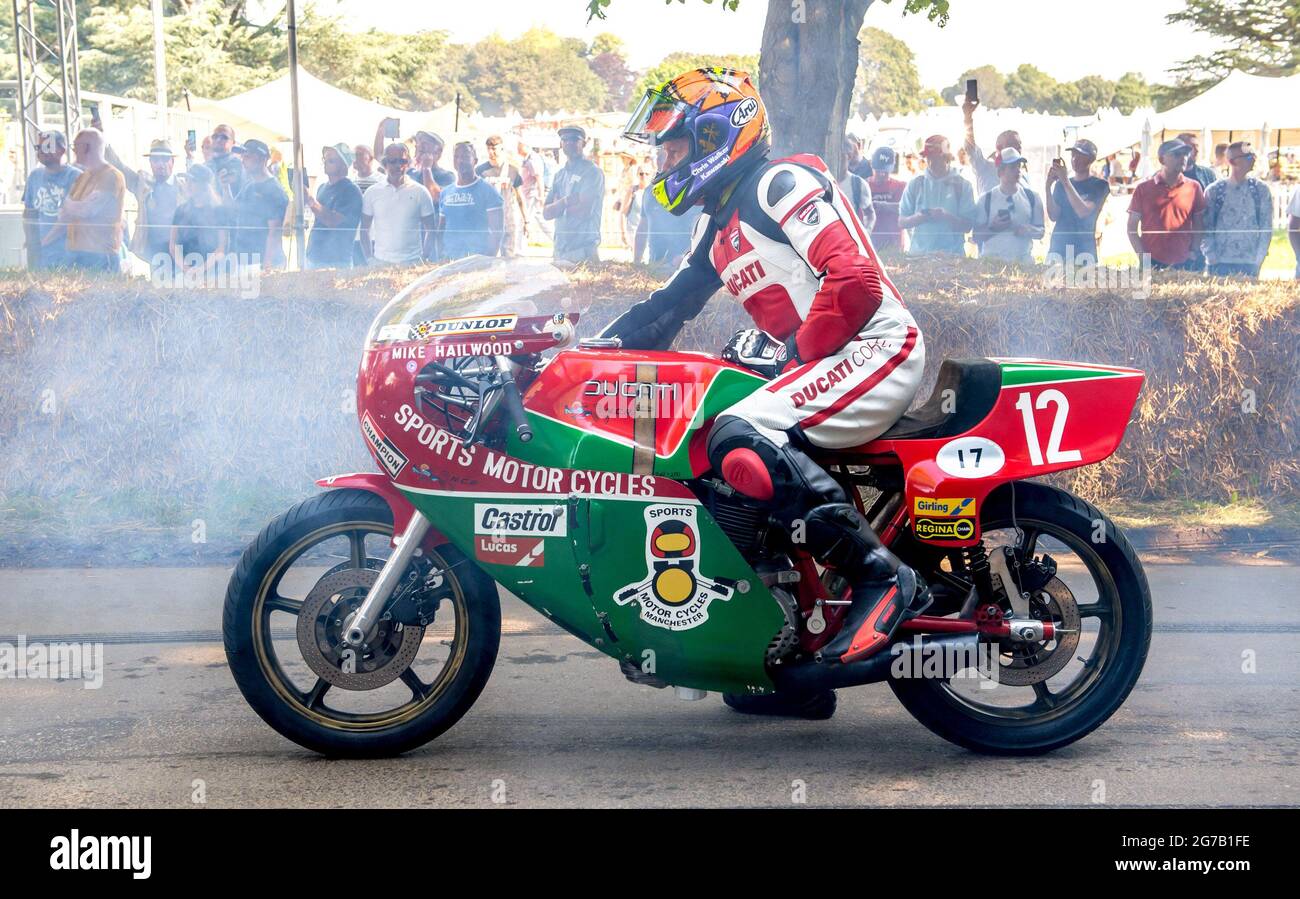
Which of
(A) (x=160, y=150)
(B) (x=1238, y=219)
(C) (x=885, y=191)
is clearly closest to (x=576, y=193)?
(C) (x=885, y=191)

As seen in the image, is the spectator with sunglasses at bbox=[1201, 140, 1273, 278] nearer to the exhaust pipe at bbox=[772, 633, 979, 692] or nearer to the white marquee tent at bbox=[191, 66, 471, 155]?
the exhaust pipe at bbox=[772, 633, 979, 692]

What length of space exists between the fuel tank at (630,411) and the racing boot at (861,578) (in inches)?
15.9

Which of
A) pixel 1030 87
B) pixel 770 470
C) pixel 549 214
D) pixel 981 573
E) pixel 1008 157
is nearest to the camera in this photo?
pixel 770 470

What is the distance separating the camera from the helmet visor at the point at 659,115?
449cm

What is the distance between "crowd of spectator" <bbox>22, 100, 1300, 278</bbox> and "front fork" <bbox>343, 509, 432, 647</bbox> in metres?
7.08

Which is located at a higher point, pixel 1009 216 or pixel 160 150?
pixel 160 150

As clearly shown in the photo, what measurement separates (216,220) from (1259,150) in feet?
64.9

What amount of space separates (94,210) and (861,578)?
9195 mm

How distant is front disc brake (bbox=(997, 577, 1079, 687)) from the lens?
14.8 ft

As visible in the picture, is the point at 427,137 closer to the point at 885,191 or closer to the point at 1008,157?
the point at 885,191

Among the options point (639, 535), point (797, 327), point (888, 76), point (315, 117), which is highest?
point (888, 76)

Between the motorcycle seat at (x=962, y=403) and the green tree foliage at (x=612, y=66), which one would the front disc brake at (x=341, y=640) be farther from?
the green tree foliage at (x=612, y=66)

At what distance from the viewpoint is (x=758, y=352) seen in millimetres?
4652
